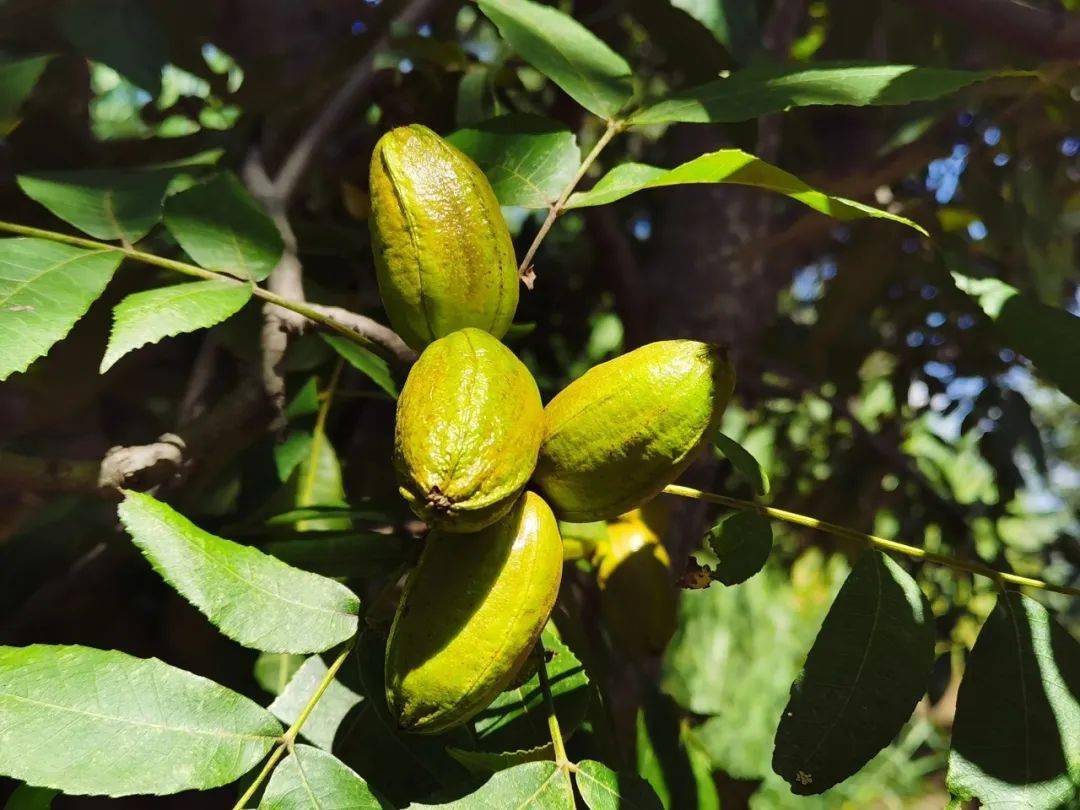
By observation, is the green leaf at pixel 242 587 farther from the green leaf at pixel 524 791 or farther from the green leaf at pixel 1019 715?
the green leaf at pixel 1019 715

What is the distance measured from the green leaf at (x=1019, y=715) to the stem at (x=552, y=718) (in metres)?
0.29

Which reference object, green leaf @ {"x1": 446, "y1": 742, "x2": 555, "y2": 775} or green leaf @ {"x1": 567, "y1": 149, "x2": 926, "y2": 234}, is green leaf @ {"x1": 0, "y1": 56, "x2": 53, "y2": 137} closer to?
green leaf @ {"x1": 567, "y1": 149, "x2": 926, "y2": 234}

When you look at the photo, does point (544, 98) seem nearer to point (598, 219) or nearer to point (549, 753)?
point (598, 219)

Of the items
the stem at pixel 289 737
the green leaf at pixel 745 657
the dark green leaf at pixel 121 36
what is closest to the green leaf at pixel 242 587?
the stem at pixel 289 737

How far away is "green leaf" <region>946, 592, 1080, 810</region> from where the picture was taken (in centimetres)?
70

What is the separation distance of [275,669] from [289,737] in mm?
253

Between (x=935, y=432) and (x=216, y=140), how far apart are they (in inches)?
67.2

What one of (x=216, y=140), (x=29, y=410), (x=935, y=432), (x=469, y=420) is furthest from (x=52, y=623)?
(x=935, y=432)

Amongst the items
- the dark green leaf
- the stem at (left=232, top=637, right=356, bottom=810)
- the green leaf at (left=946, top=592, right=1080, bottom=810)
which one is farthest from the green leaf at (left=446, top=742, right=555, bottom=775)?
the dark green leaf

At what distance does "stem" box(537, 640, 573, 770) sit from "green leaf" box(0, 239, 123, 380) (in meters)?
0.48

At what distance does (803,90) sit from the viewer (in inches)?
34.9

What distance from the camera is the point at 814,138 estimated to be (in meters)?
2.01

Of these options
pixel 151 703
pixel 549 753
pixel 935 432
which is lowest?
pixel 935 432

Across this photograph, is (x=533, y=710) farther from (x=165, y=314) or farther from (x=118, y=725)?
(x=165, y=314)
